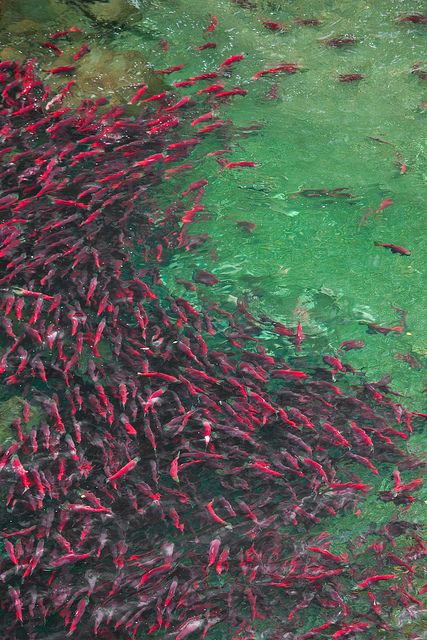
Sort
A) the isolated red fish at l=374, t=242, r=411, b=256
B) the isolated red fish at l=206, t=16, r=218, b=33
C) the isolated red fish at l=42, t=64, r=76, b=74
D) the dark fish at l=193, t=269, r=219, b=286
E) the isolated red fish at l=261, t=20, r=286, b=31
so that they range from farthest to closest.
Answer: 1. the isolated red fish at l=261, t=20, r=286, b=31
2. the isolated red fish at l=206, t=16, r=218, b=33
3. the isolated red fish at l=42, t=64, r=76, b=74
4. the isolated red fish at l=374, t=242, r=411, b=256
5. the dark fish at l=193, t=269, r=219, b=286

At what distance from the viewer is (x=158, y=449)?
16.8 ft

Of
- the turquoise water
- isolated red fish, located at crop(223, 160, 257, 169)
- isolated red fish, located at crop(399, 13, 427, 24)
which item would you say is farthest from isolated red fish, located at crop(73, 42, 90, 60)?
isolated red fish, located at crop(399, 13, 427, 24)

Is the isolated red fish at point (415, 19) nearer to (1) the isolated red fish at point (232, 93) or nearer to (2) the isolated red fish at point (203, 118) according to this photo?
(1) the isolated red fish at point (232, 93)

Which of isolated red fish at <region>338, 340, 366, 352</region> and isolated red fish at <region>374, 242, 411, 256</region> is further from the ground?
isolated red fish at <region>374, 242, 411, 256</region>

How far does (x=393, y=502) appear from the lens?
5.29 m

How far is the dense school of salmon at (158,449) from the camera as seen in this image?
15.1 feet

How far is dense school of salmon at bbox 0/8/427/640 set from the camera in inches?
182

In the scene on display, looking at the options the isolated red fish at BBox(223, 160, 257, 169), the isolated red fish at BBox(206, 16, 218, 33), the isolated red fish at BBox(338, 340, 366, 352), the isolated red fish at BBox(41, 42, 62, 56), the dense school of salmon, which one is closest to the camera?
the dense school of salmon

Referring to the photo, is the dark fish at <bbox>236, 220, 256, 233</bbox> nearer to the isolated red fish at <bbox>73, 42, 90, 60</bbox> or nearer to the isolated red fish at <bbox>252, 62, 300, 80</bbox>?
the isolated red fish at <bbox>252, 62, 300, 80</bbox>

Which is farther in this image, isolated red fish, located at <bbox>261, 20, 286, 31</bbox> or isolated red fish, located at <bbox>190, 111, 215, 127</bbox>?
isolated red fish, located at <bbox>261, 20, 286, 31</bbox>

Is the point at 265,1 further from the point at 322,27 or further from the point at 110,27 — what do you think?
the point at 110,27

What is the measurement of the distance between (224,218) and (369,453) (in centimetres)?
283

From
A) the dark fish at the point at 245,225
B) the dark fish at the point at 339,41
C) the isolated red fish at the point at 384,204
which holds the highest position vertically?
the dark fish at the point at 339,41

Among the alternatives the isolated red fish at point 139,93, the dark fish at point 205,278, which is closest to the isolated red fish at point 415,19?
the isolated red fish at point 139,93
